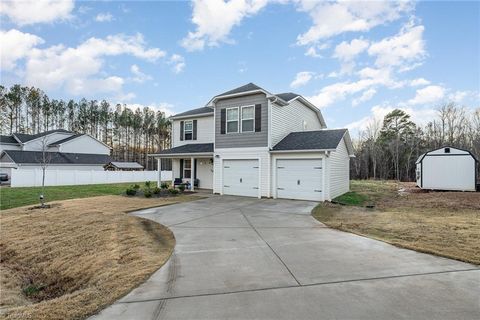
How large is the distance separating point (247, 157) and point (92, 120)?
134 feet

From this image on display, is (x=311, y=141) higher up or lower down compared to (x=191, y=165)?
higher up

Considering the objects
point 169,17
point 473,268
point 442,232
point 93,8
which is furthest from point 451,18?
point 93,8

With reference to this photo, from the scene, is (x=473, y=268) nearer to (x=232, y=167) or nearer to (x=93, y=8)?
(x=232, y=167)

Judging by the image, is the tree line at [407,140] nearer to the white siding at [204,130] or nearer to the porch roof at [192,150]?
the white siding at [204,130]

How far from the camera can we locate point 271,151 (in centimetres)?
1373

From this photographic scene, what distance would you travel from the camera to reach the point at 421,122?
114ft

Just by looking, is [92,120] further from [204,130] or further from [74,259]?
[74,259]

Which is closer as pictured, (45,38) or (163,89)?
(45,38)

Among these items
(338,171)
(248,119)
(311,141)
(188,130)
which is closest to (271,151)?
(311,141)

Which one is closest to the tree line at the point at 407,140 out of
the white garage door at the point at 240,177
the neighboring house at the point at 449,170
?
the neighboring house at the point at 449,170

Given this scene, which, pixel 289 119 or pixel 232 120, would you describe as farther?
pixel 289 119

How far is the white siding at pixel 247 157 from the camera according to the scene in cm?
1396

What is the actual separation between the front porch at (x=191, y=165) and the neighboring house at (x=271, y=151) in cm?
20

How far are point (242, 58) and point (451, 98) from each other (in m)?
28.0
